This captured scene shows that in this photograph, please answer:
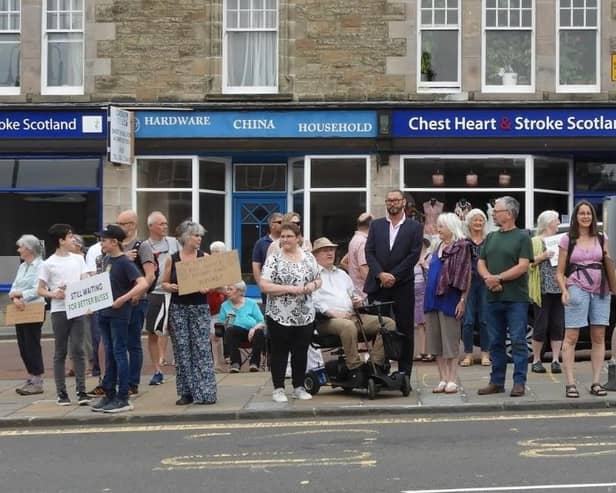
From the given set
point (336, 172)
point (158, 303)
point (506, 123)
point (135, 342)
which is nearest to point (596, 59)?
point (506, 123)

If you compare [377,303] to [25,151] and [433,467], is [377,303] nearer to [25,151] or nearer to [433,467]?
[433,467]

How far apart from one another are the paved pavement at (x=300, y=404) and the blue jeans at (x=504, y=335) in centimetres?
25

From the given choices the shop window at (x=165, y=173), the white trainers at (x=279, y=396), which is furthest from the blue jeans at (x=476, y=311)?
the shop window at (x=165, y=173)

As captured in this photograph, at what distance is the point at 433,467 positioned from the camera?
24.2 ft

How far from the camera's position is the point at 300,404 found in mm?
10117

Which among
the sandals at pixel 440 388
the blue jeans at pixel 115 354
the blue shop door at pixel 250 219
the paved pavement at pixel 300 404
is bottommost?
the paved pavement at pixel 300 404

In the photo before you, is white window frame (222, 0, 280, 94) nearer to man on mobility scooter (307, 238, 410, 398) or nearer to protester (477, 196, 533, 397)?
man on mobility scooter (307, 238, 410, 398)

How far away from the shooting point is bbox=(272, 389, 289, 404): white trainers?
404 inches

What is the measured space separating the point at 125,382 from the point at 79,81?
11.9 m

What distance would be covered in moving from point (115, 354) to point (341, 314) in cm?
231

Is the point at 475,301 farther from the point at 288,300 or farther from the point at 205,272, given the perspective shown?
the point at 205,272

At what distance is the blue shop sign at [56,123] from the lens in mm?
20359

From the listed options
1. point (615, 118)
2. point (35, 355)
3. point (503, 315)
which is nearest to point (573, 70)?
point (615, 118)

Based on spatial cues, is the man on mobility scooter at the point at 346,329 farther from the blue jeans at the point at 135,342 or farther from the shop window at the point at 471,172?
the shop window at the point at 471,172
